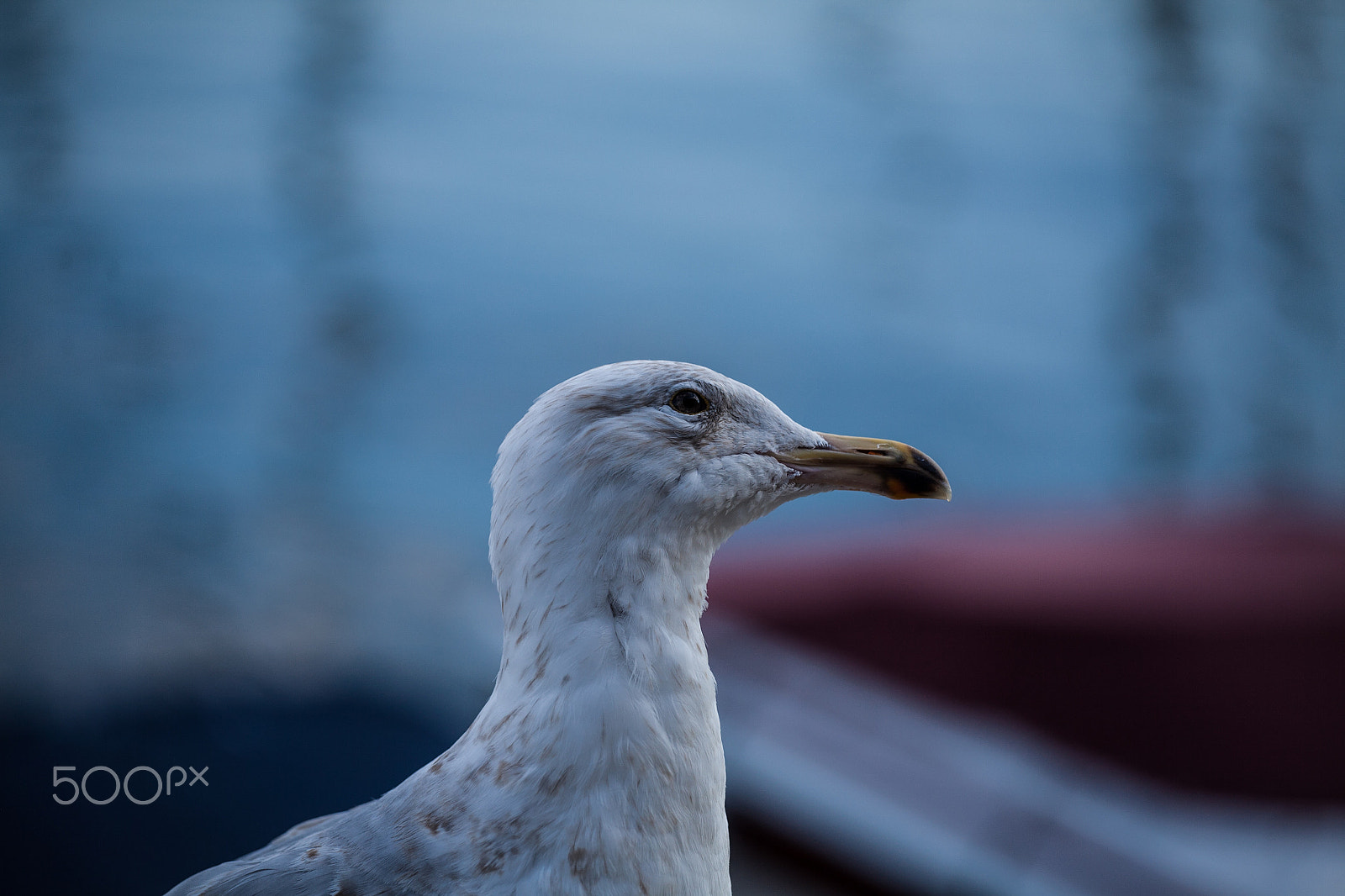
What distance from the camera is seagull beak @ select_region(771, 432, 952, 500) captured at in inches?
38.2

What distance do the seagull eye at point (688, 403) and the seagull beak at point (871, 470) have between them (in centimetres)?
9

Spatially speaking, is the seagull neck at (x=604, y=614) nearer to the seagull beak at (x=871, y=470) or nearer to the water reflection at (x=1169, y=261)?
the seagull beak at (x=871, y=470)

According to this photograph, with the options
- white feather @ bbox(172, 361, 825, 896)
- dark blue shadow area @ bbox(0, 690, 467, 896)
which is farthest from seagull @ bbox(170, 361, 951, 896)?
dark blue shadow area @ bbox(0, 690, 467, 896)

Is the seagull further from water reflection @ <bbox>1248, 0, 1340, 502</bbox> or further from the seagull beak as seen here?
water reflection @ <bbox>1248, 0, 1340, 502</bbox>

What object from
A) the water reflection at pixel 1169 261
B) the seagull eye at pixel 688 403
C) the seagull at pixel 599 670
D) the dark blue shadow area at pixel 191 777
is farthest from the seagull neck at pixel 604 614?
the water reflection at pixel 1169 261

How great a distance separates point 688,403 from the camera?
95 cm

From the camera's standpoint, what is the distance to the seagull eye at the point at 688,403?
0.94m

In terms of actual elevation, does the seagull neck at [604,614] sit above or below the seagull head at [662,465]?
below

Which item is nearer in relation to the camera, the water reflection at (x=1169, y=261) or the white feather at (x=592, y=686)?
the white feather at (x=592, y=686)

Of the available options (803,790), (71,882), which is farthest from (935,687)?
(71,882)

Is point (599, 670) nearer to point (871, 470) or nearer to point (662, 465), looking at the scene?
point (662, 465)

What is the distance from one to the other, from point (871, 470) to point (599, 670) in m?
0.34

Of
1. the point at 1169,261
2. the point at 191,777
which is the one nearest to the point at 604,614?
the point at 191,777

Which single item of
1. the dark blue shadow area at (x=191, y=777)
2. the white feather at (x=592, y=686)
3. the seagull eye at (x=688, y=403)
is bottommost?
the dark blue shadow area at (x=191, y=777)
